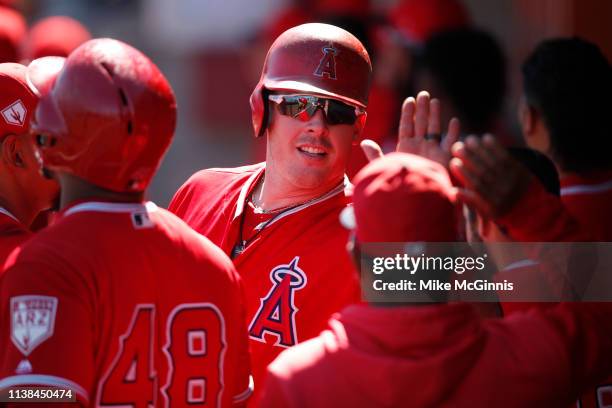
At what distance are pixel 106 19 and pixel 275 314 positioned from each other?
7504 mm

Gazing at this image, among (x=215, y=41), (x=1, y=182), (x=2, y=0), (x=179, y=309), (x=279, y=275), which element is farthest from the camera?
(x=215, y=41)

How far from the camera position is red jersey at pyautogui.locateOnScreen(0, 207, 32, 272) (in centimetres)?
326

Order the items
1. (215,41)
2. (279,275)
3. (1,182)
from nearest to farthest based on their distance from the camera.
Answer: (1,182) → (279,275) → (215,41)

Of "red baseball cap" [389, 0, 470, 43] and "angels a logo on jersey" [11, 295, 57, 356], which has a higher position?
"red baseball cap" [389, 0, 470, 43]

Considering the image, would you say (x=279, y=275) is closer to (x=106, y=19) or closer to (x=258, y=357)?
(x=258, y=357)

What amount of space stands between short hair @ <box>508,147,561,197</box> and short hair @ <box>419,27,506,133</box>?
2.51 m

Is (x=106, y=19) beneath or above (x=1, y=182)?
above

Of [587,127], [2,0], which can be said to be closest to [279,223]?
[587,127]

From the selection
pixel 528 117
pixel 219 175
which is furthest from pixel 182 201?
pixel 528 117

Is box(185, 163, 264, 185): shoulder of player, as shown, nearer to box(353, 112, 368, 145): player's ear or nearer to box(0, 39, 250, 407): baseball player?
box(353, 112, 368, 145): player's ear

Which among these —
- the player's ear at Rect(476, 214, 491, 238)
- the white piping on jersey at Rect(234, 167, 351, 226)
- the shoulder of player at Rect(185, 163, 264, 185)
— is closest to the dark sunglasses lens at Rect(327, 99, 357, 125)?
the white piping on jersey at Rect(234, 167, 351, 226)

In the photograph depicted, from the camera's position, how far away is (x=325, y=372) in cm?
255

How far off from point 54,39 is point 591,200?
12.6 ft

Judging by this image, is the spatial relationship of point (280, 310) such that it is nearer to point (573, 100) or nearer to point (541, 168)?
point (541, 168)
